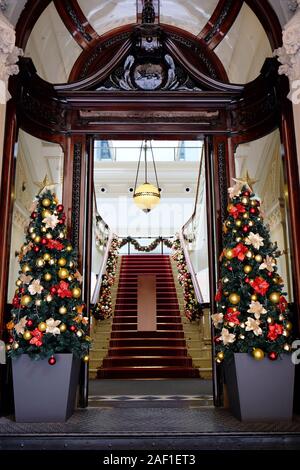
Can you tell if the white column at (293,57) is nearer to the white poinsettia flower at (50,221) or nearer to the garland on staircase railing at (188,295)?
the white poinsettia flower at (50,221)

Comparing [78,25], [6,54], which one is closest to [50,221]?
[6,54]

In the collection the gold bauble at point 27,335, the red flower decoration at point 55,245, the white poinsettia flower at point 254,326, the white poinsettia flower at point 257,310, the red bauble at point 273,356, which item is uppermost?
the red flower decoration at point 55,245

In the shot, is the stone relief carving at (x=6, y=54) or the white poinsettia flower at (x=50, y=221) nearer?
the stone relief carving at (x=6, y=54)

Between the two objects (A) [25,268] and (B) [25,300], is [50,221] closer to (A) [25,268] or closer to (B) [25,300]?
(A) [25,268]

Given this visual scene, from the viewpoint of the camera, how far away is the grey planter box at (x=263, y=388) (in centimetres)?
424

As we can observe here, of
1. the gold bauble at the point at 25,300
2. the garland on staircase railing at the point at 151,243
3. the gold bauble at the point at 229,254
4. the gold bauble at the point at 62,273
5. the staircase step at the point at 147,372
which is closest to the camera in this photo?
the gold bauble at the point at 25,300

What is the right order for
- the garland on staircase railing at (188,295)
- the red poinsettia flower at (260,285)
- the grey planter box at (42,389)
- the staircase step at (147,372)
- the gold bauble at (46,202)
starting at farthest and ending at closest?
the garland on staircase railing at (188,295)
the staircase step at (147,372)
the gold bauble at (46,202)
the red poinsettia flower at (260,285)
the grey planter box at (42,389)

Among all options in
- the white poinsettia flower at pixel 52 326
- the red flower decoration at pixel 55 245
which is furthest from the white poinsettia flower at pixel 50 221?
the white poinsettia flower at pixel 52 326

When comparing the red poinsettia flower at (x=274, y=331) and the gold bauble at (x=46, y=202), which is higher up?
the gold bauble at (x=46, y=202)

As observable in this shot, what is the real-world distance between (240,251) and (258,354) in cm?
106

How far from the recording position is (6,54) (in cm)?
469

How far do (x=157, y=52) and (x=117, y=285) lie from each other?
6877mm

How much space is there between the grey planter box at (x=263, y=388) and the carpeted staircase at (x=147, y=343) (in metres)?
3.42

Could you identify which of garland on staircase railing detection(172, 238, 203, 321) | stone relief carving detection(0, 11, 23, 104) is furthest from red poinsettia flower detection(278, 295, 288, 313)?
garland on staircase railing detection(172, 238, 203, 321)
